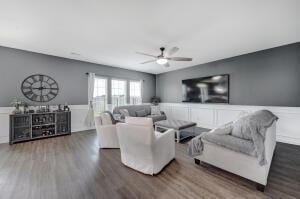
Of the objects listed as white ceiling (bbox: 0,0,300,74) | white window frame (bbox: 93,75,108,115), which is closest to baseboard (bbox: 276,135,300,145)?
white ceiling (bbox: 0,0,300,74)

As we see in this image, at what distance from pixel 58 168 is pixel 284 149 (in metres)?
5.09

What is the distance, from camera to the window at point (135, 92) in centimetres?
694

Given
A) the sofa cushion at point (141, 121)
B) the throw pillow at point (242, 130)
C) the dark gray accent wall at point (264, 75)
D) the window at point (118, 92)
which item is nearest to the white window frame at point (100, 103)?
the window at point (118, 92)

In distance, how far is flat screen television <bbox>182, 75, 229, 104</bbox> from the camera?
5.14 m

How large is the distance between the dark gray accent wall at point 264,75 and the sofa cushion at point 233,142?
3133 mm

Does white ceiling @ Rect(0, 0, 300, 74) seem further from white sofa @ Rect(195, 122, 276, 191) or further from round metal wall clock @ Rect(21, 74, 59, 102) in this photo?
white sofa @ Rect(195, 122, 276, 191)

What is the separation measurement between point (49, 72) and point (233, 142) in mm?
5637

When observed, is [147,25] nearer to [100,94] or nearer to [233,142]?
[233,142]

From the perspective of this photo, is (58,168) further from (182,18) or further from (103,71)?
(103,71)

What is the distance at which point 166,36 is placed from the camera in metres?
3.20

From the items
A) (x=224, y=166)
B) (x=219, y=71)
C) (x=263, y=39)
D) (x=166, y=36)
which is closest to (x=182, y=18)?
(x=166, y=36)

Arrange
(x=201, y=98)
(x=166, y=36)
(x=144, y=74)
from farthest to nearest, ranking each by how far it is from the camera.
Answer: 1. (x=144, y=74)
2. (x=201, y=98)
3. (x=166, y=36)

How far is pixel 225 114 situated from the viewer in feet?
16.8

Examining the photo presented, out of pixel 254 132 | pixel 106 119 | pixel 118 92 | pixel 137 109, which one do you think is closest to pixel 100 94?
pixel 118 92
